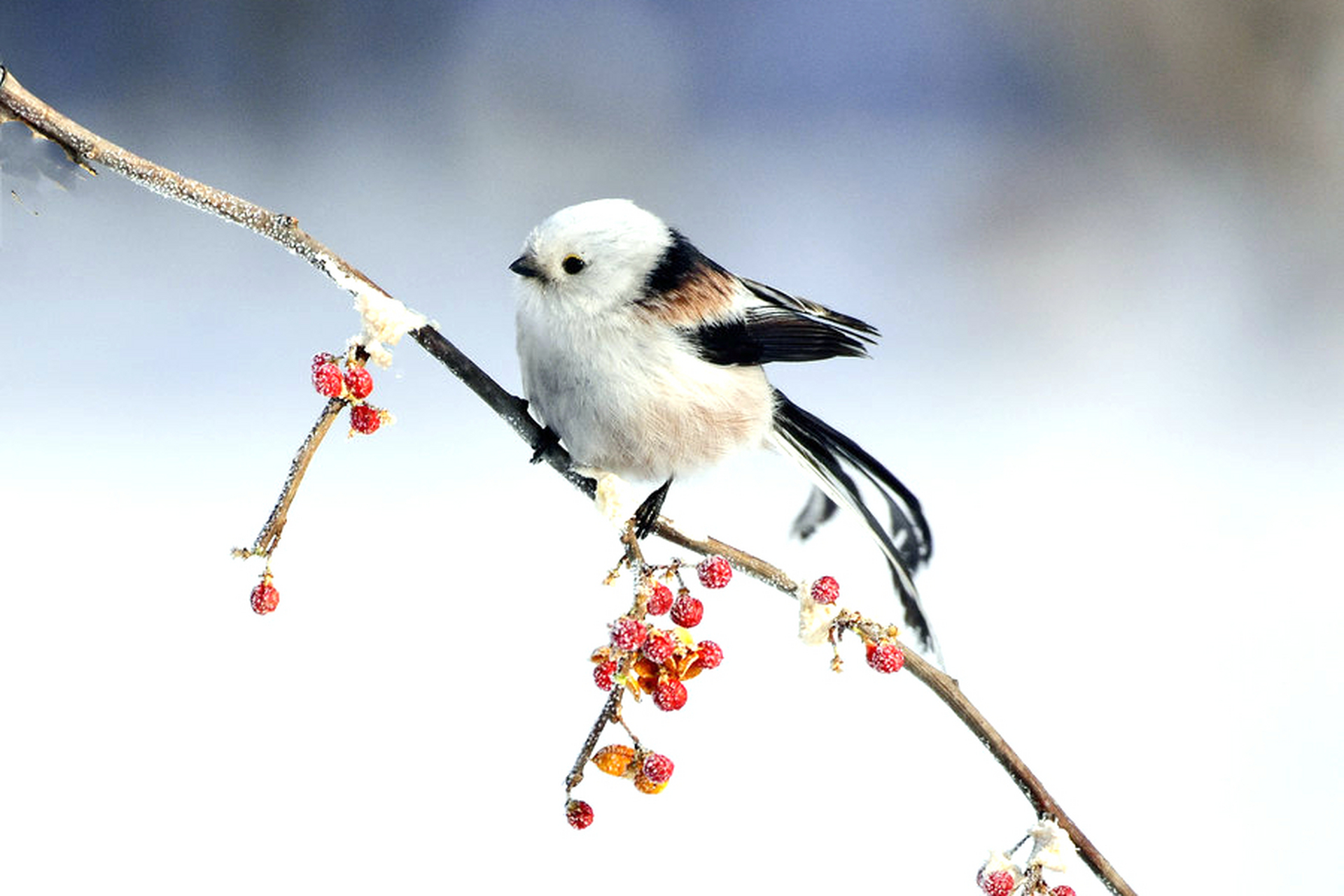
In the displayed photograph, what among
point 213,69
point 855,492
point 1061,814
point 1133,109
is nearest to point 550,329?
point 855,492

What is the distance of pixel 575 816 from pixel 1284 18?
3.97 feet

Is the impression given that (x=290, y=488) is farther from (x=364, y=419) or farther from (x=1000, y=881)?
(x=1000, y=881)

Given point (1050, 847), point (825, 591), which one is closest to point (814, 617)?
point (825, 591)

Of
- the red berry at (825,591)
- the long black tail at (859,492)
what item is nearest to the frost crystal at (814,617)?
the red berry at (825,591)

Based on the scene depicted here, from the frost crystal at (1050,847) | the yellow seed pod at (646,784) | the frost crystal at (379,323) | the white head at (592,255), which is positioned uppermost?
the white head at (592,255)

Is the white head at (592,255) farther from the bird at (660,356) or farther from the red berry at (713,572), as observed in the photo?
the red berry at (713,572)

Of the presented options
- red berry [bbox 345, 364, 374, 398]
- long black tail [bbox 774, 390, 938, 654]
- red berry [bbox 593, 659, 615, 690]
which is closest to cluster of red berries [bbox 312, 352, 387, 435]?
red berry [bbox 345, 364, 374, 398]

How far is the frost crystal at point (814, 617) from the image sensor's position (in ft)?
1.26

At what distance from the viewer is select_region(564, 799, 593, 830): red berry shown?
1.25ft

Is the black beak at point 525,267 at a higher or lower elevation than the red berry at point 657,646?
higher

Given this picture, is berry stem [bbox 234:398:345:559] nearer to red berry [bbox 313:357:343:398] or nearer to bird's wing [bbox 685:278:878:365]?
red berry [bbox 313:357:343:398]

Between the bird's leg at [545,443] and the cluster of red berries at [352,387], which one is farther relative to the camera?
the bird's leg at [545,443]

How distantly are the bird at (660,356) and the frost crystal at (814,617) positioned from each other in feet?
0.29

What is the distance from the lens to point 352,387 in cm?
36
